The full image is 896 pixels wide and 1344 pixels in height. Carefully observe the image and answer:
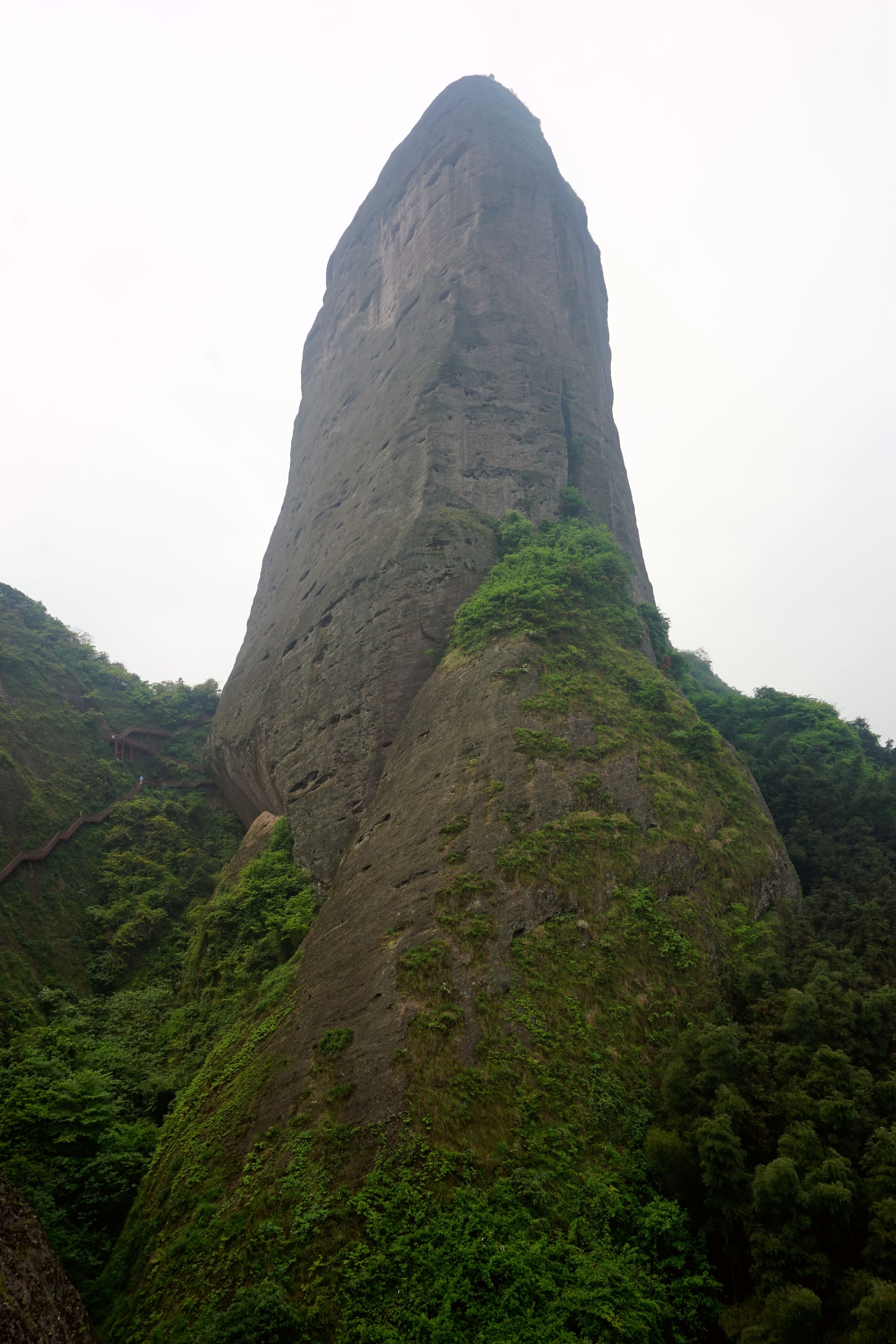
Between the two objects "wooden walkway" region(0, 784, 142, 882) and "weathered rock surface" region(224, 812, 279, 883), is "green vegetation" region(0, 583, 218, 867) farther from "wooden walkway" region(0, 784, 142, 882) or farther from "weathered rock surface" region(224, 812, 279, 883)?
"weathered rock surface" region(224, 812, 279, 883)

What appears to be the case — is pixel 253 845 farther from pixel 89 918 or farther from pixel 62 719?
pixel 62 719

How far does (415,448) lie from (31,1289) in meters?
21.4

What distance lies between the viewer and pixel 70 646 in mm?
30719

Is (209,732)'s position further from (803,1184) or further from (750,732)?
(803,1184)

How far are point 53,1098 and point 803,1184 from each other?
10.8 meters

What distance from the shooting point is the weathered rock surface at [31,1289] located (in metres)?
6.89

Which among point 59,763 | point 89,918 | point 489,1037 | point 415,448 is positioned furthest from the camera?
point 415,448

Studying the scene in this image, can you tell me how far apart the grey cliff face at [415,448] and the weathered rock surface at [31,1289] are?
8084 millimetres

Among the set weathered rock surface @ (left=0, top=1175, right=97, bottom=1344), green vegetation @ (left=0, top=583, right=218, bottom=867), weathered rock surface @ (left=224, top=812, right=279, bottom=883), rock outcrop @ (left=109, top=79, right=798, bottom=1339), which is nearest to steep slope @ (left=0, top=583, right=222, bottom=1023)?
green vegetation @ (left=0, top=583, right=218, bottom=867)

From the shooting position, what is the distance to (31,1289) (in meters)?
7.44

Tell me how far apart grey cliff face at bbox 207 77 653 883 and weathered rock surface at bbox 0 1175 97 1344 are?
8.08 metres

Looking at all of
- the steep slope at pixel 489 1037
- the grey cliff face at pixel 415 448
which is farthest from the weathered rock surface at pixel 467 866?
the grey cliff face at pixel 415 448

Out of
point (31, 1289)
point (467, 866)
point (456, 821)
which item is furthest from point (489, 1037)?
point (31, 1289)

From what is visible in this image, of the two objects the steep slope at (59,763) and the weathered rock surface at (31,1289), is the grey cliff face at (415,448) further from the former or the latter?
the weathered rock surface at (31,1289)
